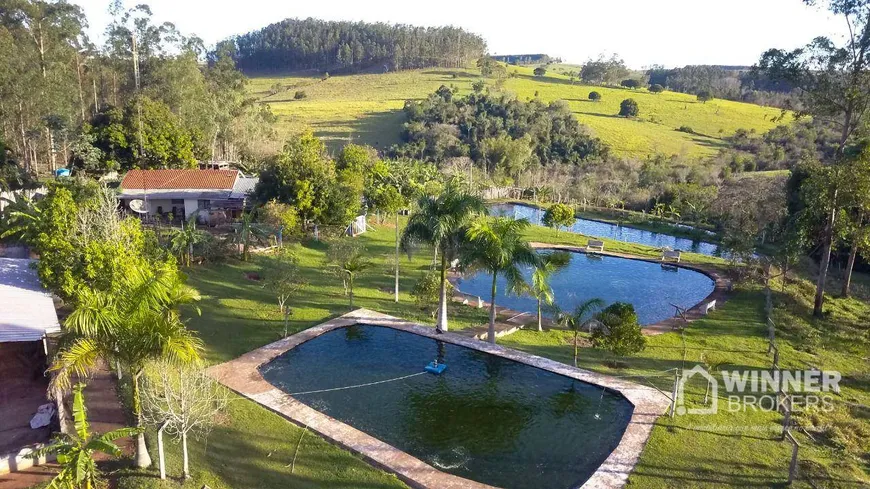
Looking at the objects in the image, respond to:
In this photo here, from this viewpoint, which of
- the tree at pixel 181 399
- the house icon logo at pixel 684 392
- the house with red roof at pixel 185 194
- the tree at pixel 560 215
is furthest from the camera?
the tree at pixel 560 215

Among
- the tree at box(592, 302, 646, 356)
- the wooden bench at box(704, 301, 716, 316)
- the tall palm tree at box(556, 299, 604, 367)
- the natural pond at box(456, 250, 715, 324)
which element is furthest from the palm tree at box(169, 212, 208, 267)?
the wooden bench at box(704, 301, 716, 316)

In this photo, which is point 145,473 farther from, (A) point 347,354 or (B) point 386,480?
(A) point 347,354

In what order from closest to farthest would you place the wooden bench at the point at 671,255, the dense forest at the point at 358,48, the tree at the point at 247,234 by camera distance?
1. the tree at the point at 247,234
2. the wooden bench at the point at 671,255
3. the dense forest at the point at 358,48

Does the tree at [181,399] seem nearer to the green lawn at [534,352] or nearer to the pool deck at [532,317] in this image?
the green lawn at [534,352]

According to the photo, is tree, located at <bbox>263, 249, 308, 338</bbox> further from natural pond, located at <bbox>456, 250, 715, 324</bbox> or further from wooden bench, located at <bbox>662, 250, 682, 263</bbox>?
wooden bench, located at <bbox>662, 250, 682, 263</bbox>

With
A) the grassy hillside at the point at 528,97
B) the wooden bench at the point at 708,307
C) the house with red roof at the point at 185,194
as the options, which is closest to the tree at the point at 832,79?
the wooden bench at the point at 708,307

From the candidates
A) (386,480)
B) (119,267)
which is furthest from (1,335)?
(386,480)
